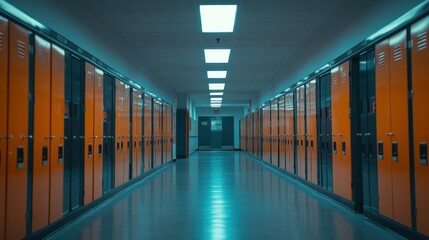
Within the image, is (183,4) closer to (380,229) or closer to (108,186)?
(108,186)

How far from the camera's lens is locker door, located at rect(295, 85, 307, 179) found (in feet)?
29.1

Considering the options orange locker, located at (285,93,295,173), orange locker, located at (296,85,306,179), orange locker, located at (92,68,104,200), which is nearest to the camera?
orange locker, located at (92,68,104,200)

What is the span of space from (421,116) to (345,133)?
2.37 m

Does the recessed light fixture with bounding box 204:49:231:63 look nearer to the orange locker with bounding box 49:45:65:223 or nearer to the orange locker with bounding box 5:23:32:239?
the orange locker with bounding box 49:45:65:223

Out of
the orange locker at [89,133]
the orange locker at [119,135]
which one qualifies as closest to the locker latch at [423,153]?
the orange locker at [89,133]

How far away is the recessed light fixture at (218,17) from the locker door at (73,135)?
7.37 ft

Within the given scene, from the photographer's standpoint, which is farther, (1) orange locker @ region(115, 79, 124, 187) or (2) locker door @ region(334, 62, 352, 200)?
(1) orange locker @ region(115, 79, 124, 187)

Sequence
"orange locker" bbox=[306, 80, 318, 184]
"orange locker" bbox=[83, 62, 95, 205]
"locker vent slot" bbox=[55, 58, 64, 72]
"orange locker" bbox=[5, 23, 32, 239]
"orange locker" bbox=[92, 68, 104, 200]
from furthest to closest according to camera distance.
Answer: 1. "orange locker" bbox=[306, 80, 318, 184]
2. "orange locker" bbox=[92, 68, 104, 200]
3. "orange locker" bbox=[83, 62, 95, 205]
4. "locker vent slot" bbox=[55, 58, 64, 72]
5. "orange locker" bbox=[5, 23, 32, 239]

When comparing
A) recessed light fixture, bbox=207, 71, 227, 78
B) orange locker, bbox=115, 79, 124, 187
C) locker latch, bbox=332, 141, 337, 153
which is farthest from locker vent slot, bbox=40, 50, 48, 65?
recessed light fixture, bbox=207, 71, 227, 78

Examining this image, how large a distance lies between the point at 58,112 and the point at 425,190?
3991 mm

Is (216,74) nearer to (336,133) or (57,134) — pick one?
(336,133)

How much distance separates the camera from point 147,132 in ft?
36.2

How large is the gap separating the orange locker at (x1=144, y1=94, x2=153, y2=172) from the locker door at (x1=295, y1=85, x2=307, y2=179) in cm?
411

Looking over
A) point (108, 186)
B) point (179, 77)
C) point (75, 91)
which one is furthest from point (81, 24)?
point (179, 77)
